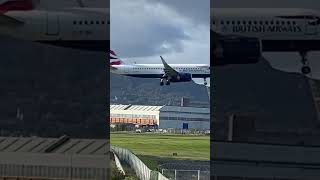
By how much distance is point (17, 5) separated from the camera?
5875mm

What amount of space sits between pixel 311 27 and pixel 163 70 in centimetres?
170

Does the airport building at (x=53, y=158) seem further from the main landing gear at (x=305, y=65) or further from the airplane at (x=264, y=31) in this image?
the main landing gear at (x=305, y=65)

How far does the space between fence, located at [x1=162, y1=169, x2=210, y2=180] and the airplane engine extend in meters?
1.25

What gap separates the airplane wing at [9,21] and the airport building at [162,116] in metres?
1.37

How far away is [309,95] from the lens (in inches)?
221

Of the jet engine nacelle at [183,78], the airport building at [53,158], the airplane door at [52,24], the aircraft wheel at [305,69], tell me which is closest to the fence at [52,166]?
the airport building at [53,158]

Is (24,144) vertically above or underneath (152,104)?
underneath

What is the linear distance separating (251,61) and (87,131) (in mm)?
1922

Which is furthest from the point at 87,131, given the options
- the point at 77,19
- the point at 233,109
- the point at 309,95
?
the point at 309,95

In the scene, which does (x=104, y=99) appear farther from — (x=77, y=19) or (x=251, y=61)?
(x=251, y=61)

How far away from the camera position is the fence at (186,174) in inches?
236

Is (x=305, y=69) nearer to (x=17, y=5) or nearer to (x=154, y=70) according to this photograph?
(x=154, y=70)

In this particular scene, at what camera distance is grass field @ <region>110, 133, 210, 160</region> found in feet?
19.8

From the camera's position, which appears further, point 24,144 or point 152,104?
point 152,104
